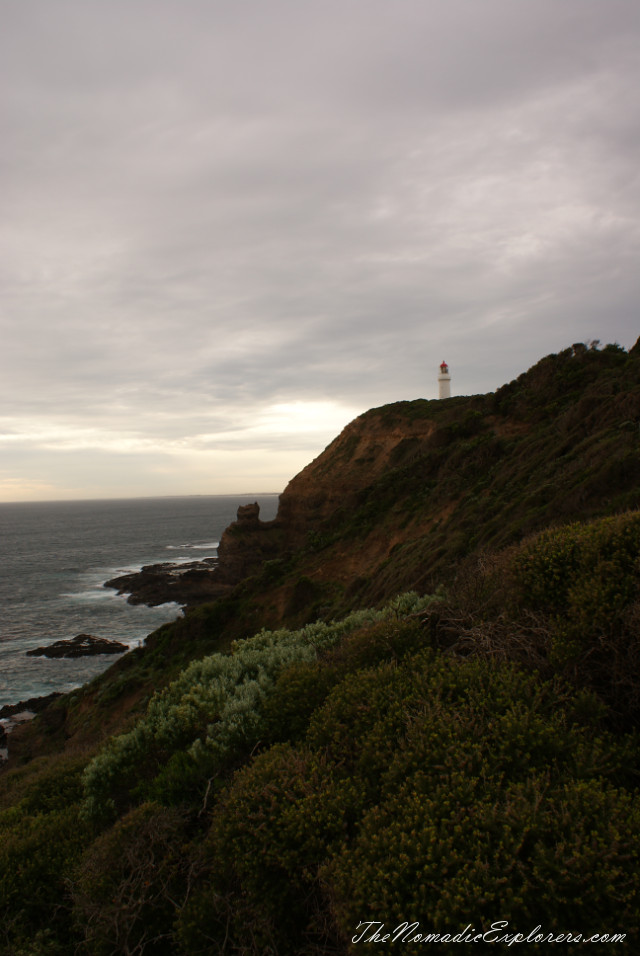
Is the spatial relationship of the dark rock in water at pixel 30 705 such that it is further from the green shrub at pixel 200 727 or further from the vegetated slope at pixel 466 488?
the green shrub at pixel 200 727

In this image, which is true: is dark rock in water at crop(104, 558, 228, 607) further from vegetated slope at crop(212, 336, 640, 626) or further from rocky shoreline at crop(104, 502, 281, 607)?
vegetated slope at crop(212, 336, 640, 626)

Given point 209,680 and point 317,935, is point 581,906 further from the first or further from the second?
point 209,680

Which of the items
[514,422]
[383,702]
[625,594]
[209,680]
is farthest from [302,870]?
[514,422]

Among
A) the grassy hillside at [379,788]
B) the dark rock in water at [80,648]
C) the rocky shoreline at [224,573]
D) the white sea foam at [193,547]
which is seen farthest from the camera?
the white sea foam at [193,547]

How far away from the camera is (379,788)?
18.1ft

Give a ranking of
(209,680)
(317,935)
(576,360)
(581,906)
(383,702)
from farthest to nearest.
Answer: (576,360) → (209,680) → (383,702) → (317,935) → (581,906)

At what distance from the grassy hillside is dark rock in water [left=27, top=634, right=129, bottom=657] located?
1035 inches

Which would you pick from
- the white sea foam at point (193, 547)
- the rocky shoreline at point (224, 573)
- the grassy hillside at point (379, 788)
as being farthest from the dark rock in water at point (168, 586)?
the grassy hillside at point (379, 788)

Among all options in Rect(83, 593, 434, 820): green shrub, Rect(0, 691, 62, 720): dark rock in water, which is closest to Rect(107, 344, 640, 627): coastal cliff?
Rect(83, 593, 434, 820): green shrub

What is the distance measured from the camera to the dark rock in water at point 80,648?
119ft

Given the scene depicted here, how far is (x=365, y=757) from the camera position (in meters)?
5.80

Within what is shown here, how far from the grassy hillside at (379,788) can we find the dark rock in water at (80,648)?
26296 millimetres

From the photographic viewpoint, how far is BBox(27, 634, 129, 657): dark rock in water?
119 ft

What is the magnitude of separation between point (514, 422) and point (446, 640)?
22856 millimetres
